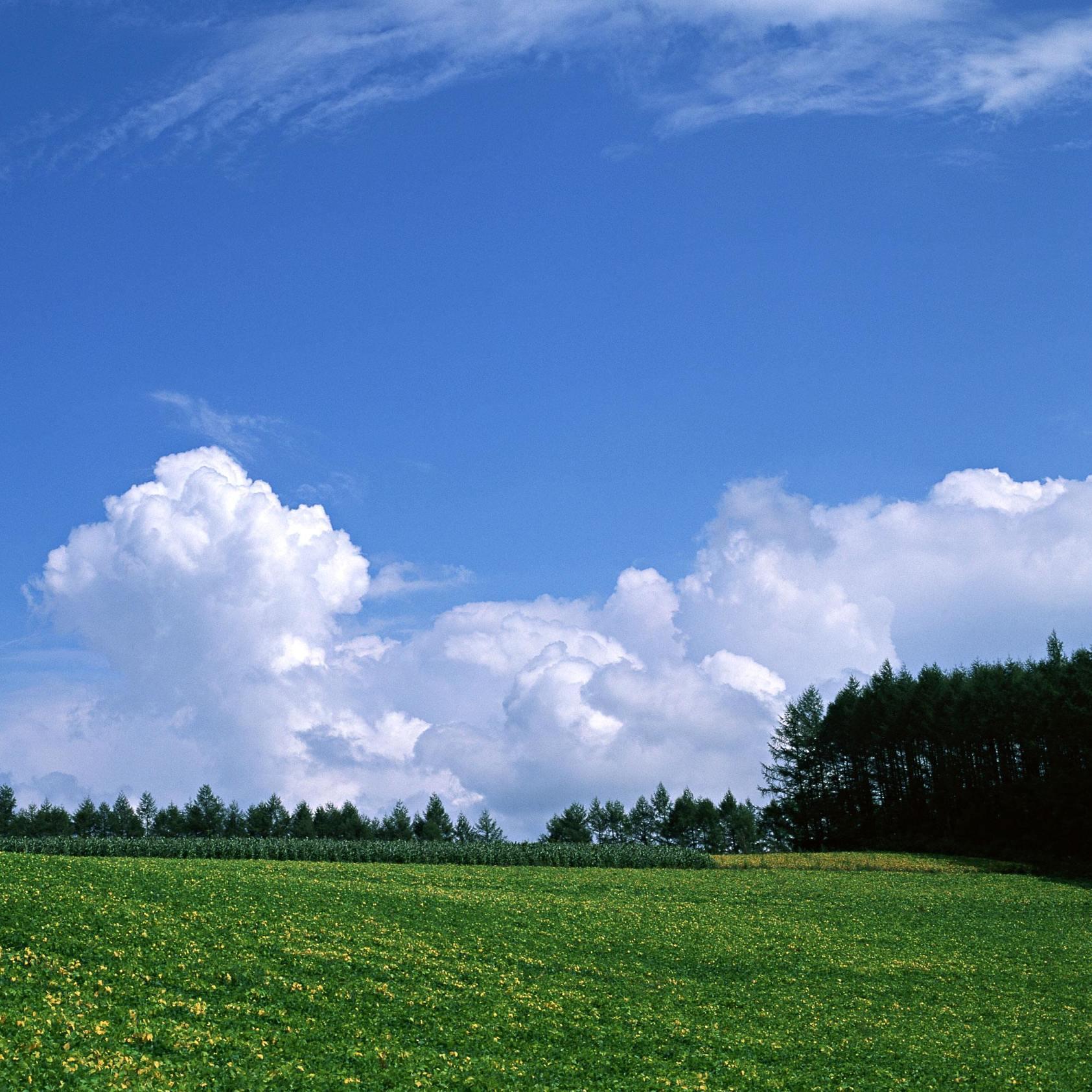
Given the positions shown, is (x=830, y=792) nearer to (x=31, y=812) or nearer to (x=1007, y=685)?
(x=1007, y=685)

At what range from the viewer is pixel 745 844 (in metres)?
108

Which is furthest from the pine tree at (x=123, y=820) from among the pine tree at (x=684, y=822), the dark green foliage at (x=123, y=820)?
the pine tree at (x=684, y=822)

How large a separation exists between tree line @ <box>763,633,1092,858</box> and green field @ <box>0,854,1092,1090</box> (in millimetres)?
39192

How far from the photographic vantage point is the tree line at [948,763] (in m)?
75.7

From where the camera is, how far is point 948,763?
90.2 meters

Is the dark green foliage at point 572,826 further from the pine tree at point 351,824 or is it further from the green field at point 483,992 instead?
the green field at point 483,992

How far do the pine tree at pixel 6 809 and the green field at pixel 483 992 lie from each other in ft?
241

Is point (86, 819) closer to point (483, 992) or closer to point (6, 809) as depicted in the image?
point (6, 809)

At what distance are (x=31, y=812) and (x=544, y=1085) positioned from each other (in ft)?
321

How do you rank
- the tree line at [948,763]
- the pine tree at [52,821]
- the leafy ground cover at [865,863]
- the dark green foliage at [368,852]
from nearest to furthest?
the dark green foliage at [368,852], the leafy ground cover at [865,863], the tree line at [948,763], the pine tree at [52,821]

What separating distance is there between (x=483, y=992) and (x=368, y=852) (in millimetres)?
39734

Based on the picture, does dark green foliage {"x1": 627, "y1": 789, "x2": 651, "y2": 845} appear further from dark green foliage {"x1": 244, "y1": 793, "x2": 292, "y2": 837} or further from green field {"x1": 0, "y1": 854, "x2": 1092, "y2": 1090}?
green field {"x1": 0, "y1": 854, "x2": 1092, "y2": 1090}

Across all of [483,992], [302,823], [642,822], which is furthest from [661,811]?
[483,992]

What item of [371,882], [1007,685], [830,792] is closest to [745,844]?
[830,792]
